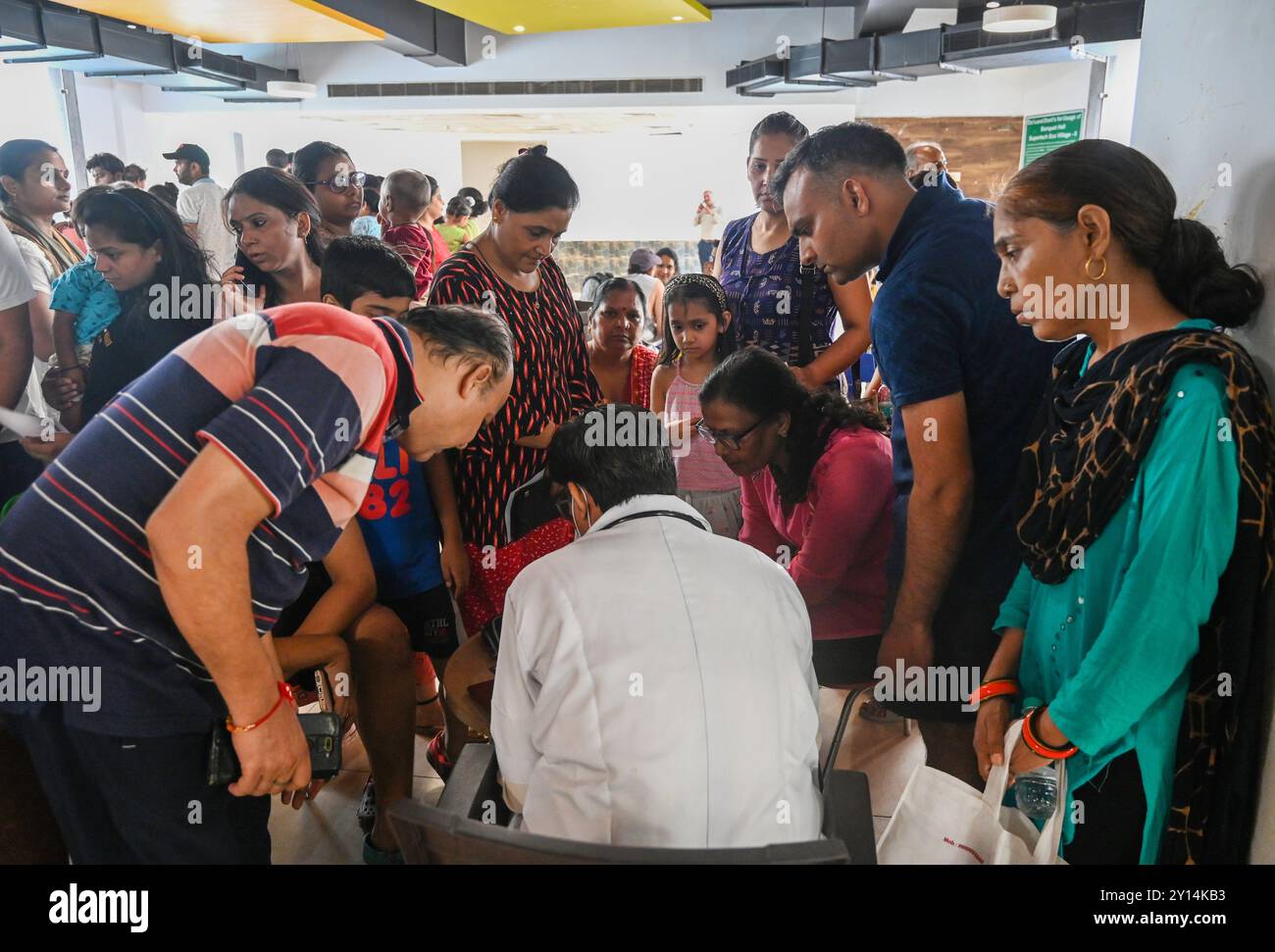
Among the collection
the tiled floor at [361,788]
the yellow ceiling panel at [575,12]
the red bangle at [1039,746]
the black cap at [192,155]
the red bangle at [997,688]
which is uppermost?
the yellow ceiling panel at [575,12]

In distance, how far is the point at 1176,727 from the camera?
47.4 inches

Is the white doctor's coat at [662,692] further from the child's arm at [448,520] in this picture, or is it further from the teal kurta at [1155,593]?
the child's arm at [448,520]

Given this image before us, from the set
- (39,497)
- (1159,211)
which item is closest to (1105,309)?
(1159,211)

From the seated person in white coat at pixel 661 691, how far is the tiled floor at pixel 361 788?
1.10m

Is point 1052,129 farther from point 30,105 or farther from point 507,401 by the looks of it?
point 30,105

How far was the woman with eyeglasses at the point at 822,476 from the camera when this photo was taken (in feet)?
6.79

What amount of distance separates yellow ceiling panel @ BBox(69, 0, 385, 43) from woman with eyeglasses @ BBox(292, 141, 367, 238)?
12.4ft

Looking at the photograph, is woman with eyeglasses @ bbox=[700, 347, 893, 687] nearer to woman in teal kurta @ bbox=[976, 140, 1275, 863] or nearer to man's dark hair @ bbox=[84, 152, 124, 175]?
woman in teal kurta @ bbox=[976, 140, 1275, 863]

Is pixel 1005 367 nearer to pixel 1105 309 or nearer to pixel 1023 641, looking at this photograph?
pixel 1105 309

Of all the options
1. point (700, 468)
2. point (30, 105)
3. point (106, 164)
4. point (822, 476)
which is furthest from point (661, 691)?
point (30, 105)

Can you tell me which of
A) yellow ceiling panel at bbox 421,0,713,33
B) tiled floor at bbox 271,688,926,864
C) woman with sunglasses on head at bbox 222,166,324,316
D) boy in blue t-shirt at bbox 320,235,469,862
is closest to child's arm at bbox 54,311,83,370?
woman with sunglasses on head at bbox 222,166,324,316

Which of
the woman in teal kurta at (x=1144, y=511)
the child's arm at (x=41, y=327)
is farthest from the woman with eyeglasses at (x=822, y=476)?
the child's arm at (x=41, y=327)

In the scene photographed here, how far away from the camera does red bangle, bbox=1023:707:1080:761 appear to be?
1.25 metres

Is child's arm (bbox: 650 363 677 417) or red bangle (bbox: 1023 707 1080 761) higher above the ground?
child's arm (bbox: 650 363 677 417)
